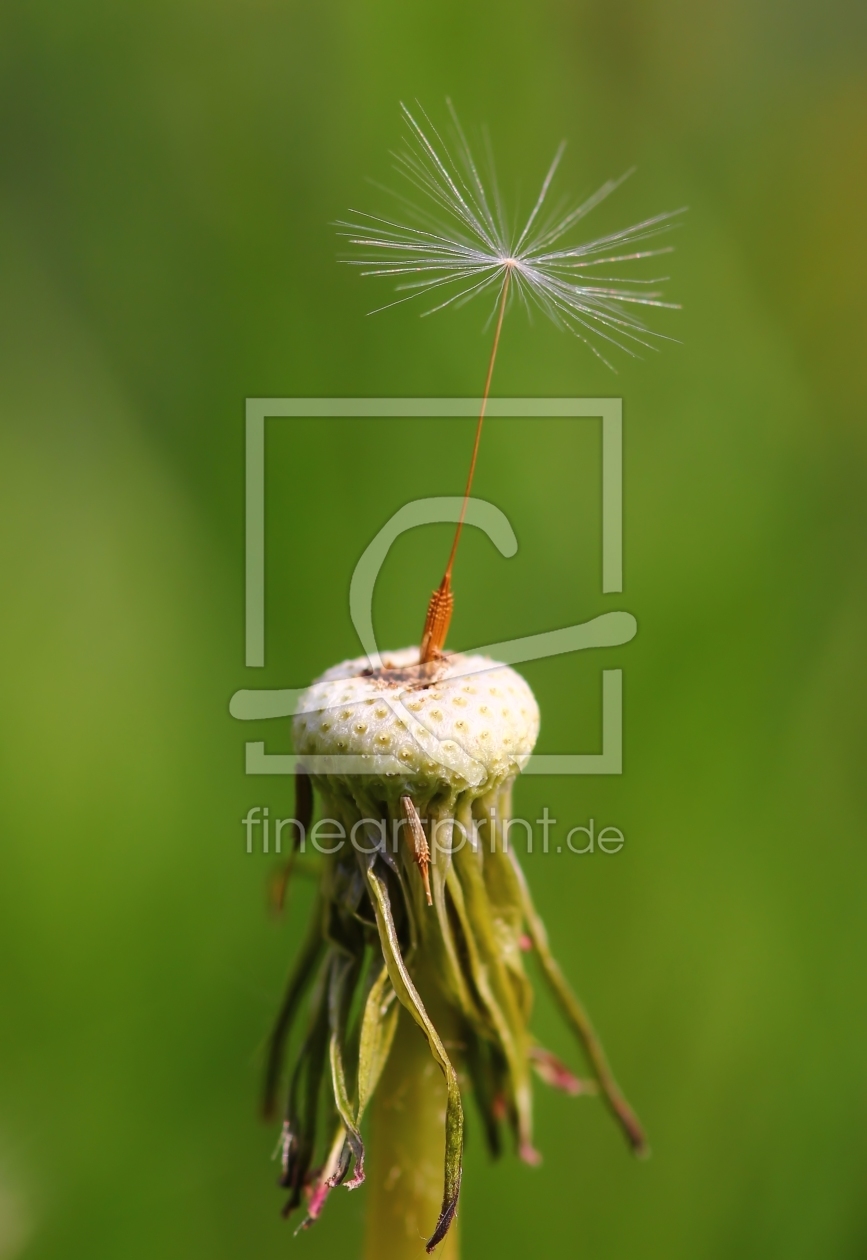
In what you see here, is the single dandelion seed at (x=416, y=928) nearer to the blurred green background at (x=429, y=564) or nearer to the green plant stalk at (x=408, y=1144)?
the green plant stalk at (x=408, y=1144)

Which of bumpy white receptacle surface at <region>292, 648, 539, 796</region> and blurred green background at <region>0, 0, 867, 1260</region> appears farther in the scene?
blurred green background at <region>0, 0, 867, 1260</region>

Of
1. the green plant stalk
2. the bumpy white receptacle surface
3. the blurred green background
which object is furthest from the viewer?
the blurred green background

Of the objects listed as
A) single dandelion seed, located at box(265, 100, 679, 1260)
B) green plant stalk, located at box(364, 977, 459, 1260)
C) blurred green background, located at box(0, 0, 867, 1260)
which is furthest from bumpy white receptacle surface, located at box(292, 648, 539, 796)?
blurred green background, located at box(0, 0, 867, 1260)

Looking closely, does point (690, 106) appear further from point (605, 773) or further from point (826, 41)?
point (605, 773)

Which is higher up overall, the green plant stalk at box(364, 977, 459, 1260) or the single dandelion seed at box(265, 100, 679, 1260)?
the single dandelion seed at box(265, 100, 679, 1260)

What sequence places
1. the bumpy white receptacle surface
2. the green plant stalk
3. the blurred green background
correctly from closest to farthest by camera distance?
the bumpy white receptacle surface
the green plant stalk
the blurred green background

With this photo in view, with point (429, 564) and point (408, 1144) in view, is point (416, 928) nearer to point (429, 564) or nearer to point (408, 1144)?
point (408, 1144)

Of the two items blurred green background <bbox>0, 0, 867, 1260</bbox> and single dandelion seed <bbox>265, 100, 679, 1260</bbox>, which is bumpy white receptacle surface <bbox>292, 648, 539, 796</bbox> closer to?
single dandelion seed <bbox>265, 100, 679, 1260</bbox>
